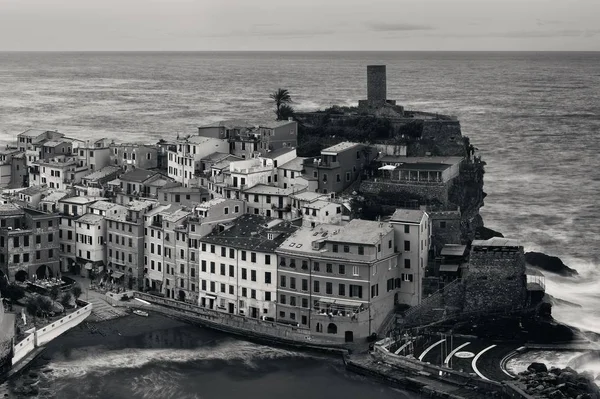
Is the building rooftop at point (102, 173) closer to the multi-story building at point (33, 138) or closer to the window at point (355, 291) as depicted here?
the multi-story building at point (33, 138)

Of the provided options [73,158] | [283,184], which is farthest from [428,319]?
[73,158]

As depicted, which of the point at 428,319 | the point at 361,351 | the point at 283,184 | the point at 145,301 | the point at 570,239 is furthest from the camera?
the point at 570,239

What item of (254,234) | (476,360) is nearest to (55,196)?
(254,234)

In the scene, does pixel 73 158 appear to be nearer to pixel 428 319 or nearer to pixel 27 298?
pixel 27 298

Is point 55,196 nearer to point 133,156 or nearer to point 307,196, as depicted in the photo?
point 133,156

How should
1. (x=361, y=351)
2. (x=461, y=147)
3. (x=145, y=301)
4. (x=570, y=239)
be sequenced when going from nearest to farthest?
(x=361, y=351) → (x=145, y=301) → (x=461, y=147) → (x=570, y=239)

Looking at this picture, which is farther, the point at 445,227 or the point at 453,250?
the point at 445,227

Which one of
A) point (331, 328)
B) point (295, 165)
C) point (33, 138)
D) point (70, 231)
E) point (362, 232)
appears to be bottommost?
point (331, 328)
